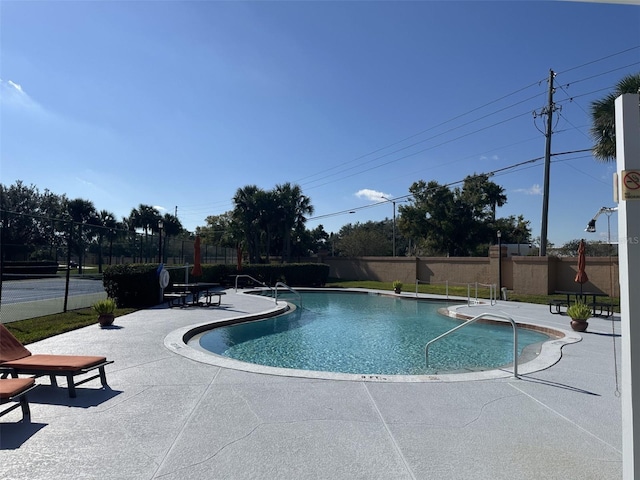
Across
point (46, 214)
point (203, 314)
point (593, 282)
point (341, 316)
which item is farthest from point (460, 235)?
point (46, 214)

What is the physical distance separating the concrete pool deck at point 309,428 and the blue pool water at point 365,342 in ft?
7.04

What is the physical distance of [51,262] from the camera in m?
11.8

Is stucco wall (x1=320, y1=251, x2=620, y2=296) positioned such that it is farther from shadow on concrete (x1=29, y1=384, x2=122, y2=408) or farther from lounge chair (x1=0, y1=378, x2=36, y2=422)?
lounge chair (x1=0, y1=378, x2=36, y2=422)

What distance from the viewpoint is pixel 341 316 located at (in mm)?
15367

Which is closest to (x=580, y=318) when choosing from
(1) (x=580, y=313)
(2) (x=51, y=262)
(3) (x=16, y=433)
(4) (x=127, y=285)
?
(1) (x=580, y=313)

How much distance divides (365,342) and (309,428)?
6647 millimetres

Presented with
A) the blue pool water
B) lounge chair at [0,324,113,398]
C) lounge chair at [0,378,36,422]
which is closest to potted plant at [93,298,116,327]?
the blue pool water

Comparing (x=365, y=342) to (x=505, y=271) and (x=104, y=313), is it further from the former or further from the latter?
(x=505, y=271)

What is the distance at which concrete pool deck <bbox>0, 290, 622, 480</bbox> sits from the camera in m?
3.37

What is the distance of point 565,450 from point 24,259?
12.5m

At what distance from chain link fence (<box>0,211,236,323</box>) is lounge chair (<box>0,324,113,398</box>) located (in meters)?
5.03

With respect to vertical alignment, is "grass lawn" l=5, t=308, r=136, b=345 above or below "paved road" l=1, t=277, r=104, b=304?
below

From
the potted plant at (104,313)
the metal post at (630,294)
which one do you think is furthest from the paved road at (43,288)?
the metal post at (630,294)

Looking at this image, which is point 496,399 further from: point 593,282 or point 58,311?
point 593,282
